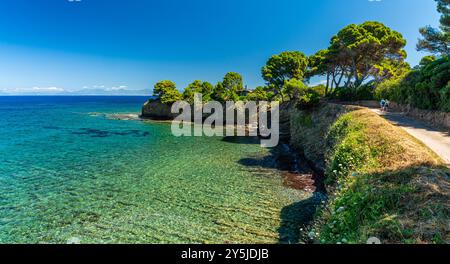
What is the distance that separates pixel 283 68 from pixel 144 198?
136 ft

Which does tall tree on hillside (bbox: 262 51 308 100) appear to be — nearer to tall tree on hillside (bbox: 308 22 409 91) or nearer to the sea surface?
tall tree on hillside (bbox: 308 22 409 91)

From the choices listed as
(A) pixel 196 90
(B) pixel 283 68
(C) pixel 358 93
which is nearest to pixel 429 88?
(C) pixel 358 93

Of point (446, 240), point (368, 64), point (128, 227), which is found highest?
point (368, 64)

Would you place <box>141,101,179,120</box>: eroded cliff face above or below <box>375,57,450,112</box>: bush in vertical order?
below

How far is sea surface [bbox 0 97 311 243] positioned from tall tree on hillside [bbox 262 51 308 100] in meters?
26.5

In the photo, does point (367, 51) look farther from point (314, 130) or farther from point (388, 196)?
point (388, 196)

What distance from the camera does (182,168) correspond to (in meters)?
23.3

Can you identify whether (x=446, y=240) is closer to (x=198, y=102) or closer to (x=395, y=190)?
(x=395, y=190)

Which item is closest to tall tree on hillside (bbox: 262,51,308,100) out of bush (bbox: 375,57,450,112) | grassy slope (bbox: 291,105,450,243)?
bush (bbox: 375,57,450,112)

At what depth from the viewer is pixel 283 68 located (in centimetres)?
5006

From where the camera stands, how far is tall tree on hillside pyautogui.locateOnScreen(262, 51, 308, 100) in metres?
49.5

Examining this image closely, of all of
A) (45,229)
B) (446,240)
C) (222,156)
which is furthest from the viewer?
(222,156)
